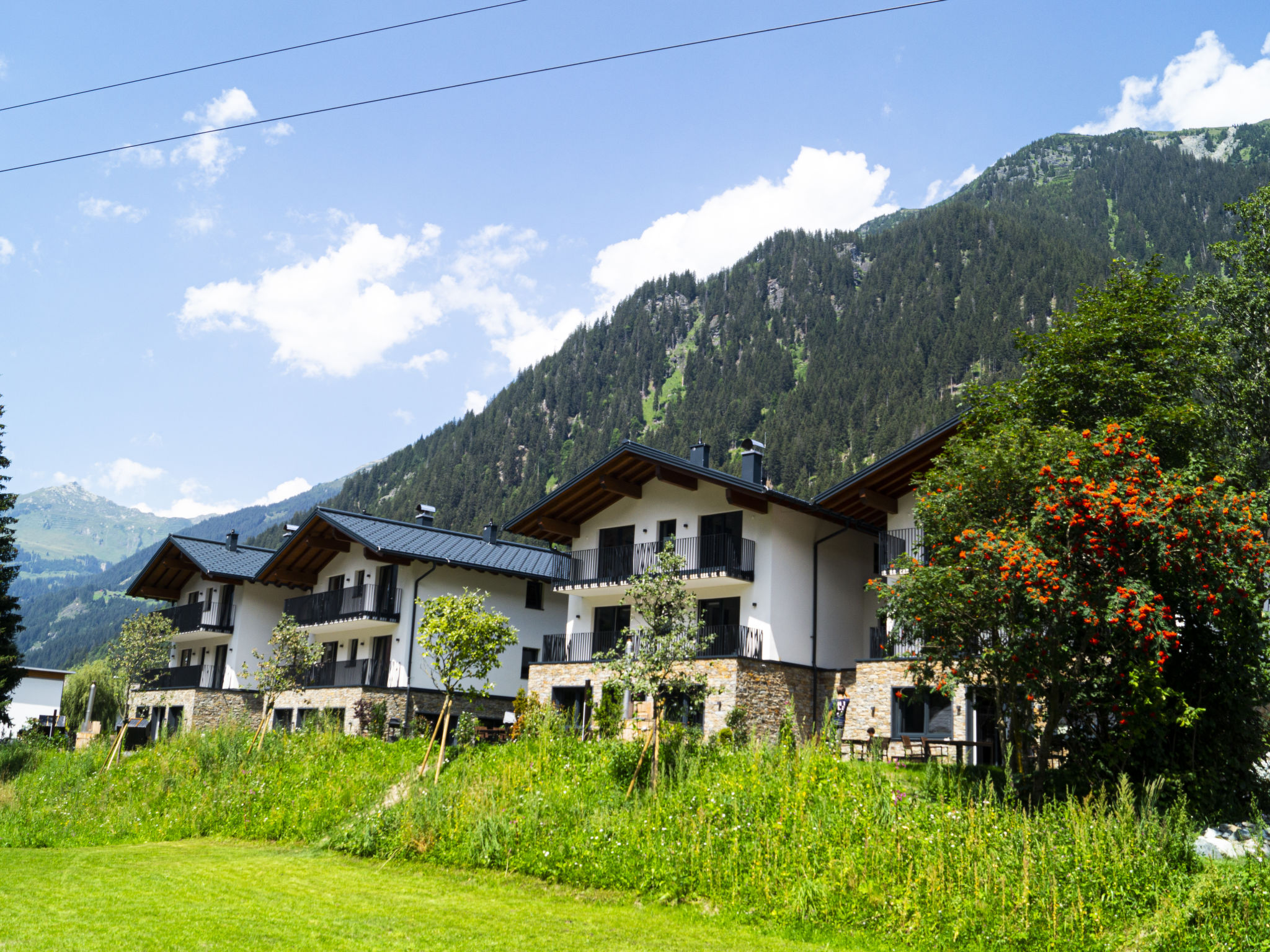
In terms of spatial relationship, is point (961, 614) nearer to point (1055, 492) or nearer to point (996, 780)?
point (1055, 492)

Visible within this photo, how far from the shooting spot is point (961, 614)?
14609 millimetres

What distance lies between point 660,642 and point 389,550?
1777cm

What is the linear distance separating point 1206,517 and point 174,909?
14.0 meters

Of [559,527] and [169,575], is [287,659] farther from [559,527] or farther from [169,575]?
[169,575]

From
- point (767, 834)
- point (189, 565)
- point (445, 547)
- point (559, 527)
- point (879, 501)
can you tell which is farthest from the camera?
point (189, 565)

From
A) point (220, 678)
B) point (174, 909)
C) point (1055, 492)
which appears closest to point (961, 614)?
point (1055, 492)

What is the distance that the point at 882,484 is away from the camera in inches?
1040

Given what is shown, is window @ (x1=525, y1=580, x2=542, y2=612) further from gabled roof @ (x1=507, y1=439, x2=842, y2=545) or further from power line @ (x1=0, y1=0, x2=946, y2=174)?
power line @ (x1=0, y1=0, x2=946, y2=174)

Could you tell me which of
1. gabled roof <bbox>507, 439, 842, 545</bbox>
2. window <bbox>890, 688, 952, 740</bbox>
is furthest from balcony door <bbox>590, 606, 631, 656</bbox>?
window <bbox>890, 688, 952, 740</bbox>

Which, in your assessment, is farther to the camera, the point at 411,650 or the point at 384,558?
the point at 384,558

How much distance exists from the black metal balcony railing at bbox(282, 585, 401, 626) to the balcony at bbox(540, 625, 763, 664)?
6228 mm

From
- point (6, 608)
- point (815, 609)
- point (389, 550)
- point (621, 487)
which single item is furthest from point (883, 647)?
point (6, 608)

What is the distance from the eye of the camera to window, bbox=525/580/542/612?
121 ft

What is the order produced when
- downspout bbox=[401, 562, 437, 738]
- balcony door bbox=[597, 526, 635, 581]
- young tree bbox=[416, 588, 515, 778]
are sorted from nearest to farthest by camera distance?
young tree bbox=[416, 588, 515, 778] < balcony door bbox=[597, 526, 635, 581] < downspout bbox=[401, 562, 437, 738]
